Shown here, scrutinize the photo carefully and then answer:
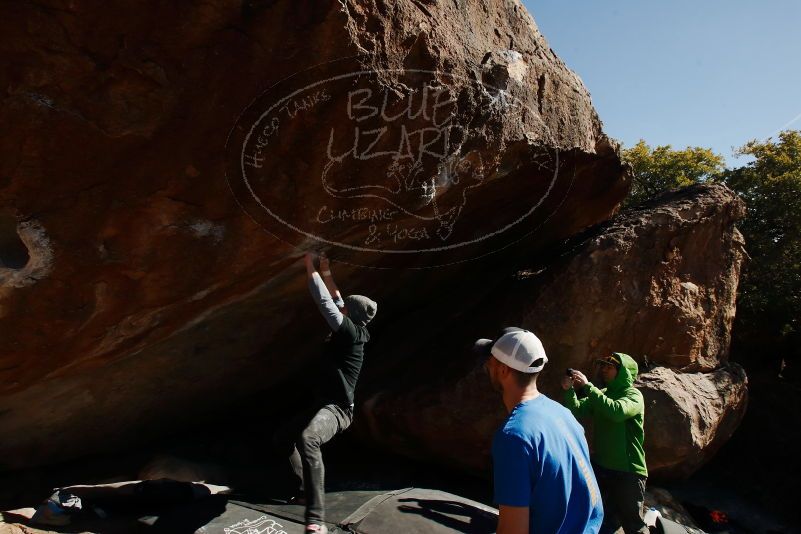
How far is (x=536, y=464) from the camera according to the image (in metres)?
1.86

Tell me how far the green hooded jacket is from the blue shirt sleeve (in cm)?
225

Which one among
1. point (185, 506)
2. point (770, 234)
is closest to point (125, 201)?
point (185, 506)

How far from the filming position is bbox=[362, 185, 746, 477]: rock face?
17.1 ft

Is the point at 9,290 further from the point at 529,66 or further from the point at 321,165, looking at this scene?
the point at 529,66

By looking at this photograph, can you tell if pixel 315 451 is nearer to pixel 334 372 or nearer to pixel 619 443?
pixel 334 372

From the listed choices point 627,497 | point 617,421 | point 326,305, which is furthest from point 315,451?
point 627,497

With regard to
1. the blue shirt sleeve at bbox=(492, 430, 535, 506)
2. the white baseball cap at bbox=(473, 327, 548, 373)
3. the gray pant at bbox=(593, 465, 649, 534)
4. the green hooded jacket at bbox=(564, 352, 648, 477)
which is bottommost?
the gray pant at bbox=(593, 465, 649, 534)

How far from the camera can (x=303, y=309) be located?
211 inches

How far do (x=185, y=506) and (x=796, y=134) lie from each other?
11.0 metres

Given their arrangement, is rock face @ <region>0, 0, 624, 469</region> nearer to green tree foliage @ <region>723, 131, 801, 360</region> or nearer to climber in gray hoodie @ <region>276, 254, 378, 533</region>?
climber in gray hoodie @ <region>276, 254, 378, 533</region>

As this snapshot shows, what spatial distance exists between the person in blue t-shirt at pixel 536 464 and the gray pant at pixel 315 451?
175 centimetres

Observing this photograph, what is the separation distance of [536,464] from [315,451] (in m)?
1.93

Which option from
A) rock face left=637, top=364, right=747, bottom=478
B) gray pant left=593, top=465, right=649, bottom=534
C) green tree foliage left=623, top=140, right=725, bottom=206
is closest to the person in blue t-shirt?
gray pant left=593, top=465, right=649, bottom=534

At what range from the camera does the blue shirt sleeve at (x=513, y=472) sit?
1824 millimetres
